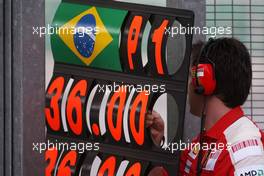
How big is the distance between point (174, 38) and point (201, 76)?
0.91ft

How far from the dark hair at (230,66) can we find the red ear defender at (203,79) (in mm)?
35

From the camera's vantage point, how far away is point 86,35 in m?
1.75

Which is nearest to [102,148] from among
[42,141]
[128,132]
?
[128,132]

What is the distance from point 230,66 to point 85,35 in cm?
48

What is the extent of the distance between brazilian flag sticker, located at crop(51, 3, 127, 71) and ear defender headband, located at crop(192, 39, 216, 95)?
0.26m

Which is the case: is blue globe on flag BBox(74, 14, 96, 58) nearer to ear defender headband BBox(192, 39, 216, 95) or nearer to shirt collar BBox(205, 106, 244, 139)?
ear defender headband BBox(192, 39, 216, 95)

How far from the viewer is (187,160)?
204 centimetres

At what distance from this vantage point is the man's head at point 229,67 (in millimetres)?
1847

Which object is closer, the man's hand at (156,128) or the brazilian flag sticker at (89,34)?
the brazilian flag sticker at (89,34)

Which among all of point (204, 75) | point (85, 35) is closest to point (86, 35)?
point (85, 35)

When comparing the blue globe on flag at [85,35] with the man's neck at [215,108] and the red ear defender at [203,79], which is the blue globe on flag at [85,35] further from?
the man's neck at [215,108]

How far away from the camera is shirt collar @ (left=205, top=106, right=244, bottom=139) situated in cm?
188

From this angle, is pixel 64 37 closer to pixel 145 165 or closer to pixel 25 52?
pixel 25 52

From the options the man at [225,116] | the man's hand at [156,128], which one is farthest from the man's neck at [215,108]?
the man's hand at [156,128]
